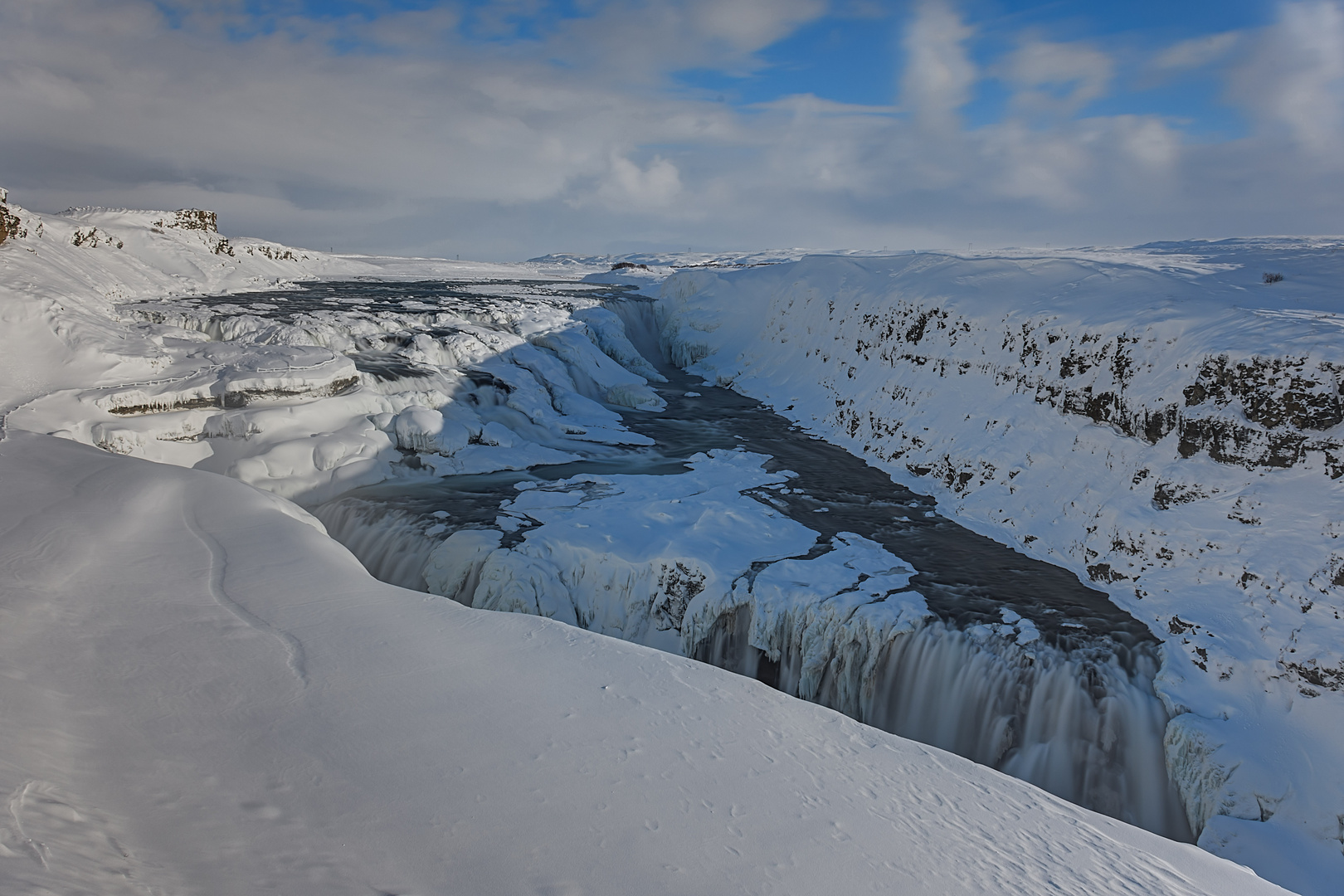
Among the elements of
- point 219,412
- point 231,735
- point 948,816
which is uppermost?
point 219,412

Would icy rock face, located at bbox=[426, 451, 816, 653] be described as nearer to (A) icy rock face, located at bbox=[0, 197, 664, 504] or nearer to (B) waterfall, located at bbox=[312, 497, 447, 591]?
(B) waterfall, located at bbox=[312, 497, 447, 591]

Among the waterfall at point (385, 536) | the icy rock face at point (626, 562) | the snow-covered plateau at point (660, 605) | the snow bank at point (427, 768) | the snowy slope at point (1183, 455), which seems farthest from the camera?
the waterfall at point (385, 536)

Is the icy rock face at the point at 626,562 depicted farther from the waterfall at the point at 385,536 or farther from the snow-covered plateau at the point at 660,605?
the waterfall at the point at 385,536

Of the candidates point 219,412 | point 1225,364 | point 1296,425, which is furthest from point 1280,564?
point 219,412

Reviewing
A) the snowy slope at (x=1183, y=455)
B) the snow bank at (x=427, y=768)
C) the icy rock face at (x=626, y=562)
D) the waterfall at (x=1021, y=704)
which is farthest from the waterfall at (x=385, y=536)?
the snowy slope at (x=1183, y=455)

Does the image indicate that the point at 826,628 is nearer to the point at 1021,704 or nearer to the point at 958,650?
the point at 958,650

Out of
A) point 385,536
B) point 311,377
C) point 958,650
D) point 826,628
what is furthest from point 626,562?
point 311,377

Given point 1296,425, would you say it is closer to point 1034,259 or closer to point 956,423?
point 956,423
